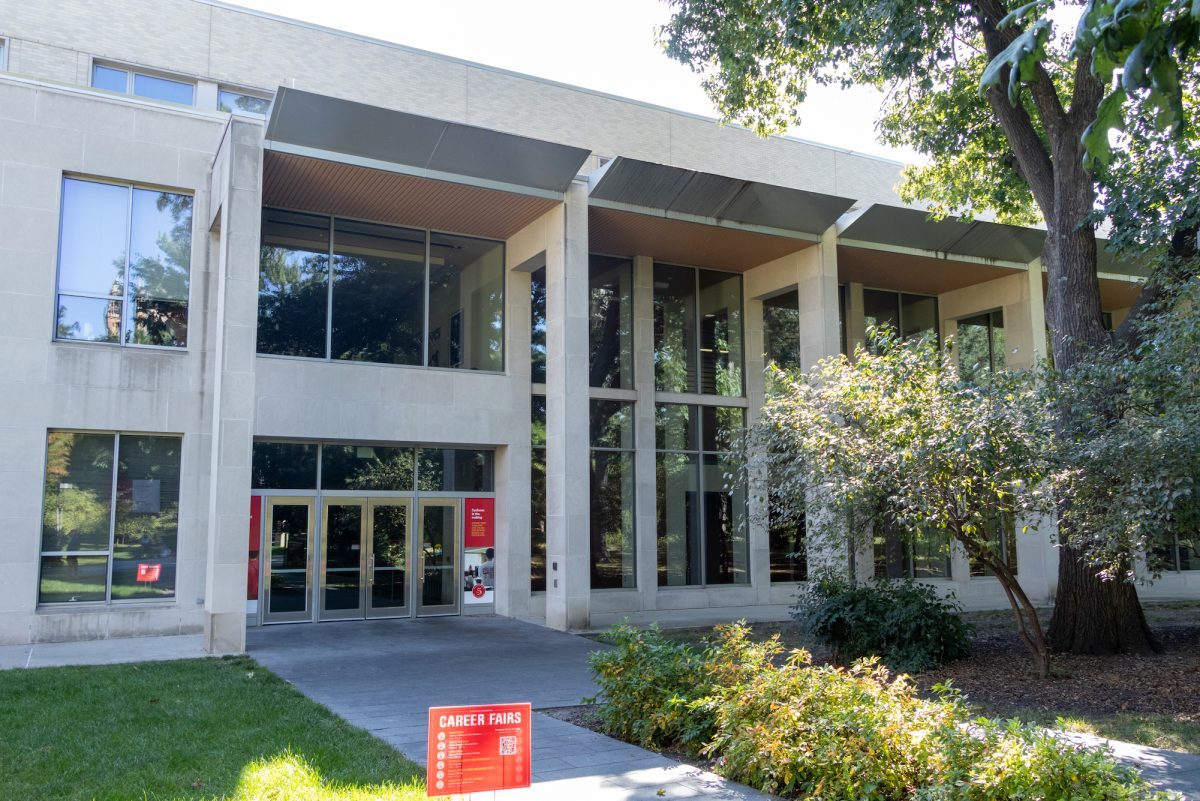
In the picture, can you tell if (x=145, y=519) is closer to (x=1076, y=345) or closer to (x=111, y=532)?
(x=111, y=532)

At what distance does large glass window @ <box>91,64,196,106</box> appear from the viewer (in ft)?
60.2

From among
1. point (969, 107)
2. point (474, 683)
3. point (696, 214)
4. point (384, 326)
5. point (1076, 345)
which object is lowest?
point (474, 683)

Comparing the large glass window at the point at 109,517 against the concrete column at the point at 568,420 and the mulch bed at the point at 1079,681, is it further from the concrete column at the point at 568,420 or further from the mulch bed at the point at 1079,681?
the mulch bed at the point at 1079,681

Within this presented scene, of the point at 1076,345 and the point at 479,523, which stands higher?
the point at 1076,345

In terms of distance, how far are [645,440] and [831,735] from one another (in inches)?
566

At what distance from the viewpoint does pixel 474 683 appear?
1127 cm

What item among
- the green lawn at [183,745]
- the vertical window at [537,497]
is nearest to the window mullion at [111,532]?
the green lawn at [183,745]

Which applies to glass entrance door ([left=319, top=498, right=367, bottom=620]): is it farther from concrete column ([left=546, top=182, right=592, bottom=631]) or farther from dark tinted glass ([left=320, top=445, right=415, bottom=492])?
concrete column ([left=546, top=182, right=592, bottom=631])

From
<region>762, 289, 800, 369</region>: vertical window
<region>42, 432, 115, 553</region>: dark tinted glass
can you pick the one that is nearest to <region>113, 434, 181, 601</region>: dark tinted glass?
<region>42, 432, 115, 553</region>: dark tinted glass

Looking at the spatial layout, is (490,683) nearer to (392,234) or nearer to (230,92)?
(392,234)

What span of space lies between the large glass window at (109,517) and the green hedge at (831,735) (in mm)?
10733

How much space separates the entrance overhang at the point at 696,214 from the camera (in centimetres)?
1786

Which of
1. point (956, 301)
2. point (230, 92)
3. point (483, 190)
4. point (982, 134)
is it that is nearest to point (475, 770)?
point (483, 190)

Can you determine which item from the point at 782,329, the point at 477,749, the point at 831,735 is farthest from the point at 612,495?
the point at 477,749
